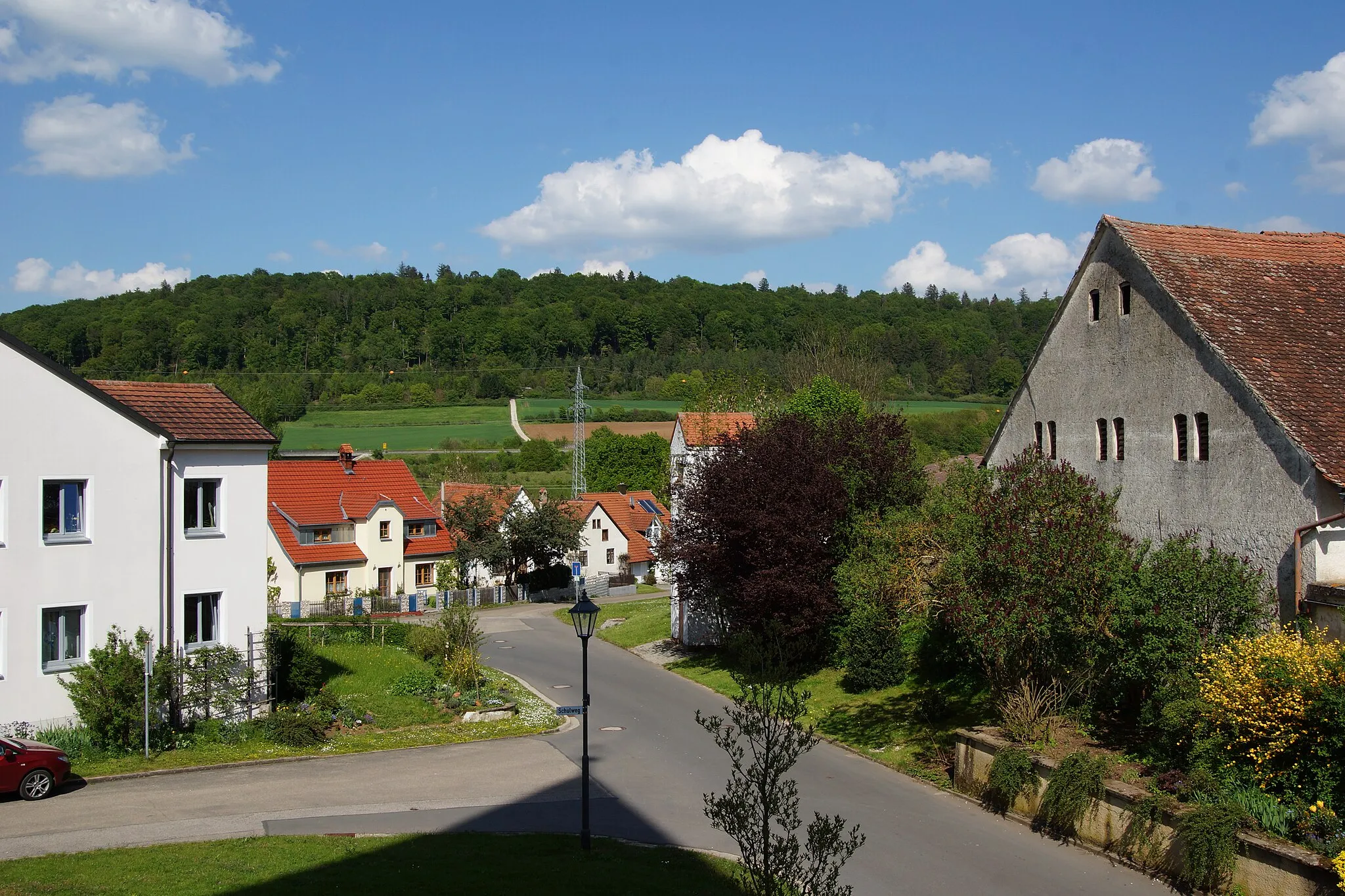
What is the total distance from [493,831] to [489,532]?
38.3 metres

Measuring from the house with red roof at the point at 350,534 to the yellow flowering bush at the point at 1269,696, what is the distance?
40441 millimetres

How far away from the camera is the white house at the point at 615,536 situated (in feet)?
207

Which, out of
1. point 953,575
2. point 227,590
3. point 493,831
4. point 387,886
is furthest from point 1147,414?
point 227,590

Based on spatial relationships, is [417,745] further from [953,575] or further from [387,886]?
[953,575]

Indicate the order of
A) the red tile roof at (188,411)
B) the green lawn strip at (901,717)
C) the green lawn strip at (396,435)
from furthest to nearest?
the green lawn strip at (396,435)
the red tile roof at (188,411)
the green lawn strip at (901,717)

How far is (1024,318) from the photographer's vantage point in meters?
102

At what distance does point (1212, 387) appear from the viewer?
740 inches

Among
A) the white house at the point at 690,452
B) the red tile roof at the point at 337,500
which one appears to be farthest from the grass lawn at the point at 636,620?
the red tile roof at the point at 337,500

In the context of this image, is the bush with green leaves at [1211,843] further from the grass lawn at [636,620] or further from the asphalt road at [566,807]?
the grass lawn at [636,620]

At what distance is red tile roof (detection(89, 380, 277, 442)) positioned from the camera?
2147 cm

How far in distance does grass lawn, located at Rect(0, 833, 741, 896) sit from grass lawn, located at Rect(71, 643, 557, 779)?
5666mm

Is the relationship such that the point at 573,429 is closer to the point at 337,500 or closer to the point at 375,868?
the point at 337,500

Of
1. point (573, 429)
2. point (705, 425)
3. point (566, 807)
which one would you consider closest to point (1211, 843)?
point (566, 807)

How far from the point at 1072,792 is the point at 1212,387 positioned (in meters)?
8.22
